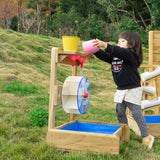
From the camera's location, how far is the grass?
2.15 meters

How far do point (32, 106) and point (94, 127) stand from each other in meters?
A: 1.50

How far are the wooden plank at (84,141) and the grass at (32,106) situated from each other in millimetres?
67

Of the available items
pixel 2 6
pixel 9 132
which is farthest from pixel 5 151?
pixel 2 6

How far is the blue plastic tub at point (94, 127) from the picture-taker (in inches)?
108

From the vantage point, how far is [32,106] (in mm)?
3941

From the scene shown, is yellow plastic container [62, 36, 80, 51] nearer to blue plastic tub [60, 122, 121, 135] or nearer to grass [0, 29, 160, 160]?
grass [0, 29, 160, 160]

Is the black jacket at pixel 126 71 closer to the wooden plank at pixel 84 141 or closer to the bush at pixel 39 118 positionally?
the wooden plank at pixel 84 141

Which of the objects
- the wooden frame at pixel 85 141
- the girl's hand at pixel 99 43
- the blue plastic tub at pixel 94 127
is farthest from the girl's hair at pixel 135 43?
the wooden frame at pixel 85 141

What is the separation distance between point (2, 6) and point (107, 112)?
19113 millimetres

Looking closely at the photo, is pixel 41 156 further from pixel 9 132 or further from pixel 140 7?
pixel 140 7

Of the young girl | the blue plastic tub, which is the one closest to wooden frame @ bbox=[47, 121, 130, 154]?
the blue plastic tub

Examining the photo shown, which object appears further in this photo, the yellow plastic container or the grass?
the yellow plastic container

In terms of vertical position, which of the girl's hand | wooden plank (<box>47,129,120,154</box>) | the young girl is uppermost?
the girl's hand

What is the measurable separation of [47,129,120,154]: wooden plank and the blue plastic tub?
0.39 m
